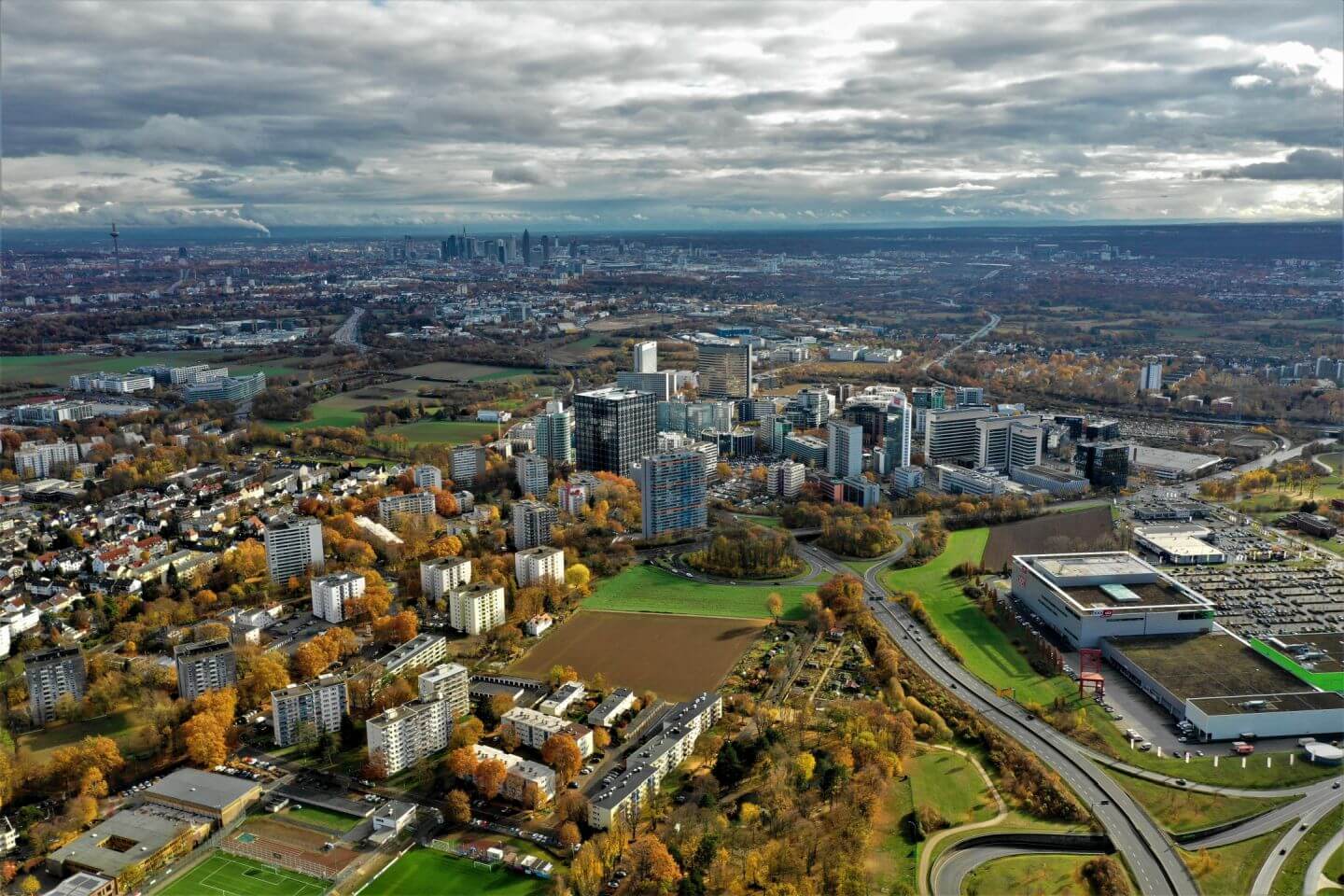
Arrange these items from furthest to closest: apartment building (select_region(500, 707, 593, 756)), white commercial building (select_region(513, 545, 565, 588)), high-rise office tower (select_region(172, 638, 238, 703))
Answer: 1. white commercial building (select_region(513, 545, 565, 588))
2. high-rise office tower (select_region(172, 638, 238, 703))
3. apartment building (select_region(500, 707, 593, 756))

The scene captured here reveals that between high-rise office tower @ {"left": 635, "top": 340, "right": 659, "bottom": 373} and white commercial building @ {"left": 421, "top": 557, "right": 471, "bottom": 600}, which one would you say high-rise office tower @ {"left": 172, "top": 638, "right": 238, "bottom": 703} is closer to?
white commercial building @ {"left": 421, "top": 557, "right": 471, "bottom": 600}

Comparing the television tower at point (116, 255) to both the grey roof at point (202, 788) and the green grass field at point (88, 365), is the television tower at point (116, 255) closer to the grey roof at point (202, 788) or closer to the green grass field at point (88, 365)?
the green grass field at point (88, 365)

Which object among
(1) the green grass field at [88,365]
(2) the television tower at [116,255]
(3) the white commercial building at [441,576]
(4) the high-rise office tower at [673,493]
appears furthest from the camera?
(2) the television tower at [116,255]

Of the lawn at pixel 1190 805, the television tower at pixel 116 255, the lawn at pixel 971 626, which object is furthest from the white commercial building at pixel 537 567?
the television tower at pixel 116 255

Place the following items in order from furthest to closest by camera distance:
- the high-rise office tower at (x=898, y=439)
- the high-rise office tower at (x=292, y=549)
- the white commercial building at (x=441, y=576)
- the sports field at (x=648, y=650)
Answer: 1. the high-rise office tower at (x=898, y=439)
2. the high-rise office tower at (x=292, y=549)
3. the white commercial building at (x=441, y=576)
4. the sports field at (x=648, y=650)

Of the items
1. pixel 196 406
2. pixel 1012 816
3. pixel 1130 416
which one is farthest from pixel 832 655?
pixel 196 406

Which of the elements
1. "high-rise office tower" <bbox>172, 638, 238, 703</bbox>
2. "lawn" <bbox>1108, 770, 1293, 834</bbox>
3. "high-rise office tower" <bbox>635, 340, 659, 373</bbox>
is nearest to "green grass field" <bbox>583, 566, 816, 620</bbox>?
"high-rise office tower" <bbox>172, 638, 238, 703</bbox>

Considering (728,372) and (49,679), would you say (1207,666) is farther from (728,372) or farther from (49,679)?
Answer: (728,372)
